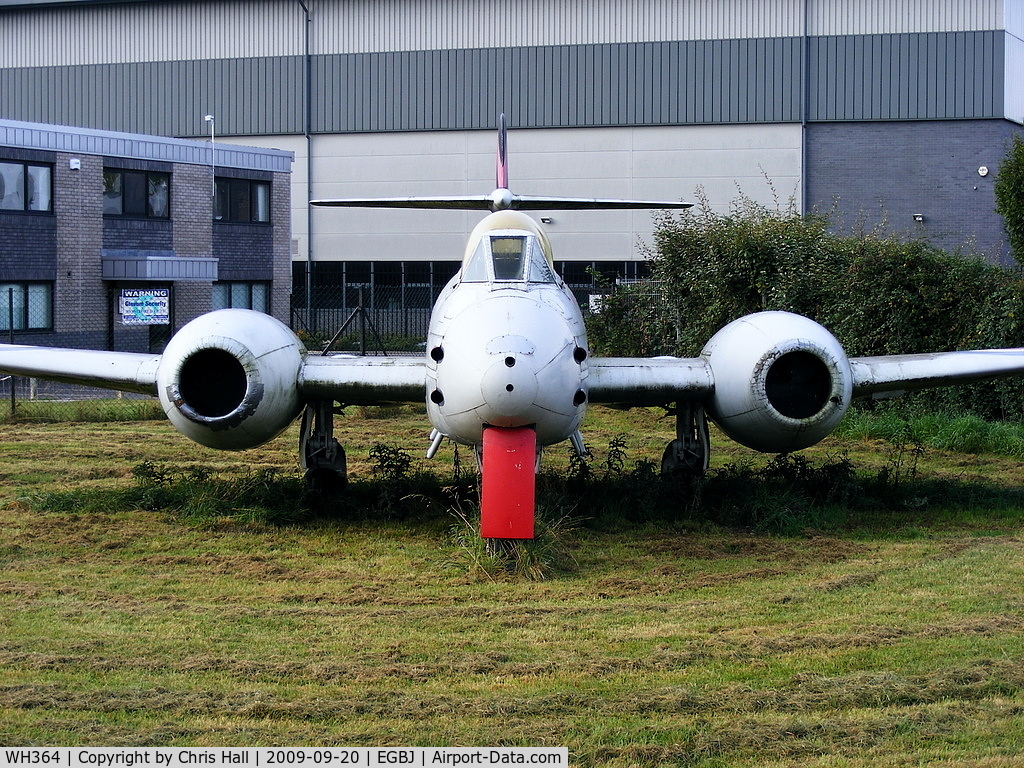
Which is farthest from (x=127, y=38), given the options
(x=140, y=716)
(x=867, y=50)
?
(x=140, y=716)

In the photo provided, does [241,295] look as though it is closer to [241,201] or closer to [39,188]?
[241,201]

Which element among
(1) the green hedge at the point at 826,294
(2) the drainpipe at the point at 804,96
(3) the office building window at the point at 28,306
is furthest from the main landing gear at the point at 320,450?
(2) the drainpipe at the point at 804,96

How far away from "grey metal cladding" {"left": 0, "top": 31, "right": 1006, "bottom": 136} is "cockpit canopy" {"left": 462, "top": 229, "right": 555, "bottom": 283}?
81.0 feet

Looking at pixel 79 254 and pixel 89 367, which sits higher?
pixel 79 254

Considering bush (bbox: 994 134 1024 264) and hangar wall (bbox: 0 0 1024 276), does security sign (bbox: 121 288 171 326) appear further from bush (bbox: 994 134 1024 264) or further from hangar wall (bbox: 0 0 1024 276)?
bush (bbox: 994 134 1024 264)

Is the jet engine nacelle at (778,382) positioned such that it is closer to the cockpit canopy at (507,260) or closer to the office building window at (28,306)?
the cockpit canopy at (507,260)

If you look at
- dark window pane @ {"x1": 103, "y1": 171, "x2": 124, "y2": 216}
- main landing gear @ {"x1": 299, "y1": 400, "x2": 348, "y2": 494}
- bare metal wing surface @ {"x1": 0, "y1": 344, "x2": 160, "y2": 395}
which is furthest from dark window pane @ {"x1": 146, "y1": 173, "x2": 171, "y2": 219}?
main landing gear @ {"x1": 299, "y1": 400, "x2": 348, "y2": 494}

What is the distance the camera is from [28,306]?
25953 millimetres

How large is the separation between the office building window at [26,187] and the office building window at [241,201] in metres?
5.28

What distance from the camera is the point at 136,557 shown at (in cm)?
902

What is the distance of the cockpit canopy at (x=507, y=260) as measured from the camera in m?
9.80

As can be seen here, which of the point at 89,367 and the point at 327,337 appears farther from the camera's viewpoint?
the point at 327,337

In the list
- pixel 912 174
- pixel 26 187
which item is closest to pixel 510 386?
pixel 26 187

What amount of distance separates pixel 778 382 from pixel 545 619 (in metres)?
4.20
